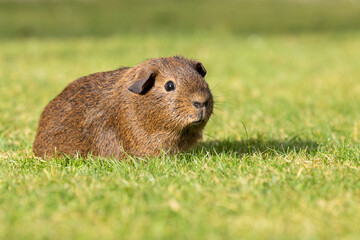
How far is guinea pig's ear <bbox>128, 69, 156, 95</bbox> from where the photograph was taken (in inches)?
184

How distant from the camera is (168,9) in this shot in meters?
19.2

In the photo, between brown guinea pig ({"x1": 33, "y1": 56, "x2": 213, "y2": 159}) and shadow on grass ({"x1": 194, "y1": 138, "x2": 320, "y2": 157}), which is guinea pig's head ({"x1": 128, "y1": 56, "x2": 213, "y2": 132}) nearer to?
brown guinea pig ({"x1": 33, "y1": 56, "x2": 213, "y2": 159})

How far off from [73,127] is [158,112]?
1028mm

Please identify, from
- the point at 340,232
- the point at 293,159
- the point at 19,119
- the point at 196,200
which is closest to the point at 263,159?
the point at 293,159

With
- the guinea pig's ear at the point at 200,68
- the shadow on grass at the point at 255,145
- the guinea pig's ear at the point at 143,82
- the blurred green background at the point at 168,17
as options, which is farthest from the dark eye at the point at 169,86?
the blurred green background at the point at 168,17

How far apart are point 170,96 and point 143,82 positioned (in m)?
0.32

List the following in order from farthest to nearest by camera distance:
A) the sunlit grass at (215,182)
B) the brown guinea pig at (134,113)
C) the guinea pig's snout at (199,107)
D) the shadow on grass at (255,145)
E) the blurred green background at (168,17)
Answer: the blurred green background at (168,17) < the shadow on grass at (255,145) < the brown guinea pig at (134,113) < the guinea pig's snout at (199,107) < the sunlit grass at (215,182)

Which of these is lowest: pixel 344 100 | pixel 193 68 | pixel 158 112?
pixel 344 100

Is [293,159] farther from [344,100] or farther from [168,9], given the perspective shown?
[168,9]

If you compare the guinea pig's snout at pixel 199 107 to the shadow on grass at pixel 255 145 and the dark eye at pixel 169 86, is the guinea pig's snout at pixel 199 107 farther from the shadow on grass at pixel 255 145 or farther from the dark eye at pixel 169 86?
the shadow on grass at pixel 255 145

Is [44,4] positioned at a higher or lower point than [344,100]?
higher

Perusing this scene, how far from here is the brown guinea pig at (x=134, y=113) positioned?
4.62 metres

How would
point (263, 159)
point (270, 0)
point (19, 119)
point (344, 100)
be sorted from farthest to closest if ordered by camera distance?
point (270, 0), point (344, 100), point (19, 119), point (263, 159)

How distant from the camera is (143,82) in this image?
4.66 meters
